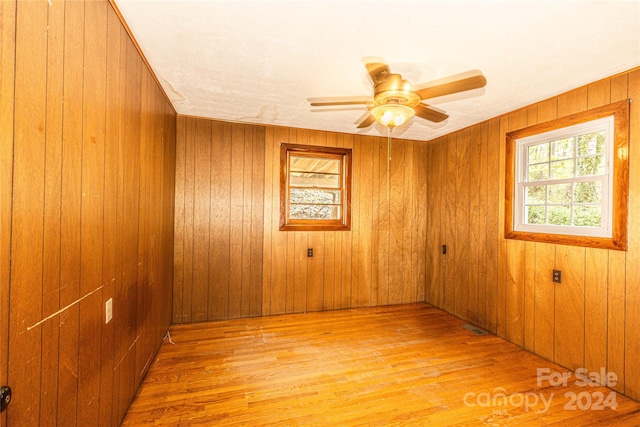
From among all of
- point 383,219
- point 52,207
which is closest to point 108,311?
point 52,207

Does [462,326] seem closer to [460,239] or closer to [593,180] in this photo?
[460,239]

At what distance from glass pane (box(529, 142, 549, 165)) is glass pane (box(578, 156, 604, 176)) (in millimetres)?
331

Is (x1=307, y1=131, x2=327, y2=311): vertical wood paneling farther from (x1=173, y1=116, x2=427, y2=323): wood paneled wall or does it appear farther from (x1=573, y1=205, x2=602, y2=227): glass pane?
(x1=573, y1=205, x2=602, y2=227): glass pane

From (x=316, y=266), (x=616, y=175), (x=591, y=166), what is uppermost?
(x=591, y=166)

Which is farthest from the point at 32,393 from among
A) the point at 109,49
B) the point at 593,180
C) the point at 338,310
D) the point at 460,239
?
the point at 460,239

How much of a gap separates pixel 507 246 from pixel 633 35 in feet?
6.68

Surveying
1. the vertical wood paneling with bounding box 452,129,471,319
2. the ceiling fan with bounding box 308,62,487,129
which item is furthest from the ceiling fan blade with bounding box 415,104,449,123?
the vertical wood paneling with bounding box 452,129,471,319

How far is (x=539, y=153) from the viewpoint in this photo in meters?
3.04

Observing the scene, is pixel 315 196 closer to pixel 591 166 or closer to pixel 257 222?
pixel 257 222

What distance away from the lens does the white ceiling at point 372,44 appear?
1635 millimetres

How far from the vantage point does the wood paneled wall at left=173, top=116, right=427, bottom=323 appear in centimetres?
362

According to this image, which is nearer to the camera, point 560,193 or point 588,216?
point 588,216

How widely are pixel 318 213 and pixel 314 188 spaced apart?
361 millimetres

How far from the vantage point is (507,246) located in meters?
3.25
